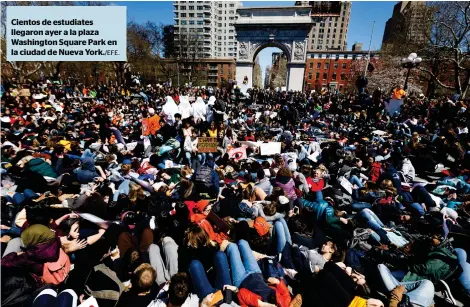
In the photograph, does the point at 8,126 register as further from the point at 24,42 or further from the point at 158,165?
the point at 158,165

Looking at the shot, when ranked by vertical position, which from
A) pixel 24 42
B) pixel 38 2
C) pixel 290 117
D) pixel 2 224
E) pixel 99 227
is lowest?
pixel 2 224

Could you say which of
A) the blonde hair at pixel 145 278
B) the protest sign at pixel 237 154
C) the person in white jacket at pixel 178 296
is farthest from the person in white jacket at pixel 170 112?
the person in white jacket at pixel 178 296

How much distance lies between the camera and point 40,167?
19.7 ft

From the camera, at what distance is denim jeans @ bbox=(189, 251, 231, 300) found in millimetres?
2909

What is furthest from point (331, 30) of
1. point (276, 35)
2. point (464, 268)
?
point (464, 268)

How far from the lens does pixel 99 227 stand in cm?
374

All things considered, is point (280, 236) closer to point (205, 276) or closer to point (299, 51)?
point (205, 276)

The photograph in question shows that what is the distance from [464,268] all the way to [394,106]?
15.3 meters

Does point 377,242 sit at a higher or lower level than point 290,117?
lower

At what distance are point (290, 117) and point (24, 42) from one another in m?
11.2

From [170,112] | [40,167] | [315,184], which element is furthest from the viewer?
[170,112]

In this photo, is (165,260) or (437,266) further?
(165,260)

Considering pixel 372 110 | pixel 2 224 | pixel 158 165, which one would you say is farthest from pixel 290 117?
pixel 2 224

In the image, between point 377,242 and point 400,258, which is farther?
point 377,242
